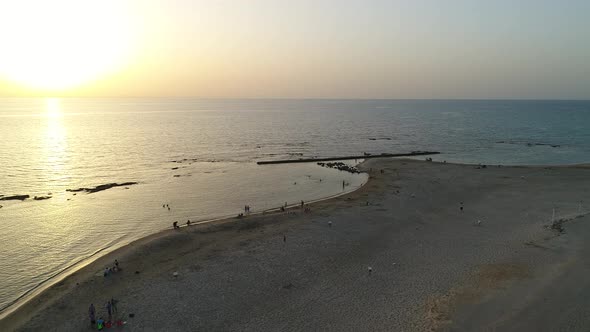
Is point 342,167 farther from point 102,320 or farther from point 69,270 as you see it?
point 102,320

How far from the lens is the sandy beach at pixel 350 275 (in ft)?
71.6

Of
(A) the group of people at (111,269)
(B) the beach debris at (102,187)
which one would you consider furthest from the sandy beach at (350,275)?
(B) the beach debris at (102,187)

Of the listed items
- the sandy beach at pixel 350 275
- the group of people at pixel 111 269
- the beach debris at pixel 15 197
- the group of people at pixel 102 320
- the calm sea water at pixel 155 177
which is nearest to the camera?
the group of people at pixel 102 320

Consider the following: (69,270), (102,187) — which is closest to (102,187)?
(102,187)

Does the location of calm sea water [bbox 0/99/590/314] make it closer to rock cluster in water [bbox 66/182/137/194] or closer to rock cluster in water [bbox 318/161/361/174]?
rock cluster in water [bbox 66/182/137/194]

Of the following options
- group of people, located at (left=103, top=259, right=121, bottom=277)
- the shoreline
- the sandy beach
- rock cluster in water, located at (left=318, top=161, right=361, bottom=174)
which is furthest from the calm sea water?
the sandy beach

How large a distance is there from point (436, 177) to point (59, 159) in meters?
76.9

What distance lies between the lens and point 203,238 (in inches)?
1372

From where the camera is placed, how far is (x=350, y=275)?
27234mm

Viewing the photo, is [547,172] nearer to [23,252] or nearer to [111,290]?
[111,290]

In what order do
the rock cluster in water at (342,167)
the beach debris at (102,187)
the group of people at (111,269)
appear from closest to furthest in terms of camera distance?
the group of people at (111,269) → the beach debris at (102,187) → the rock cluster in water at (342,167)

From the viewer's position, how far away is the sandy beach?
2181cm

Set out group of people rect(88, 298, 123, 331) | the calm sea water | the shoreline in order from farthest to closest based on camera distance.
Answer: the calm sea water
the shoreline
group of people rect(88, 298, 123, 331)

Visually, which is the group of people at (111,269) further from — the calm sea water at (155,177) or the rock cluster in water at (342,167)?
the rock cluster in water at (342,167)
